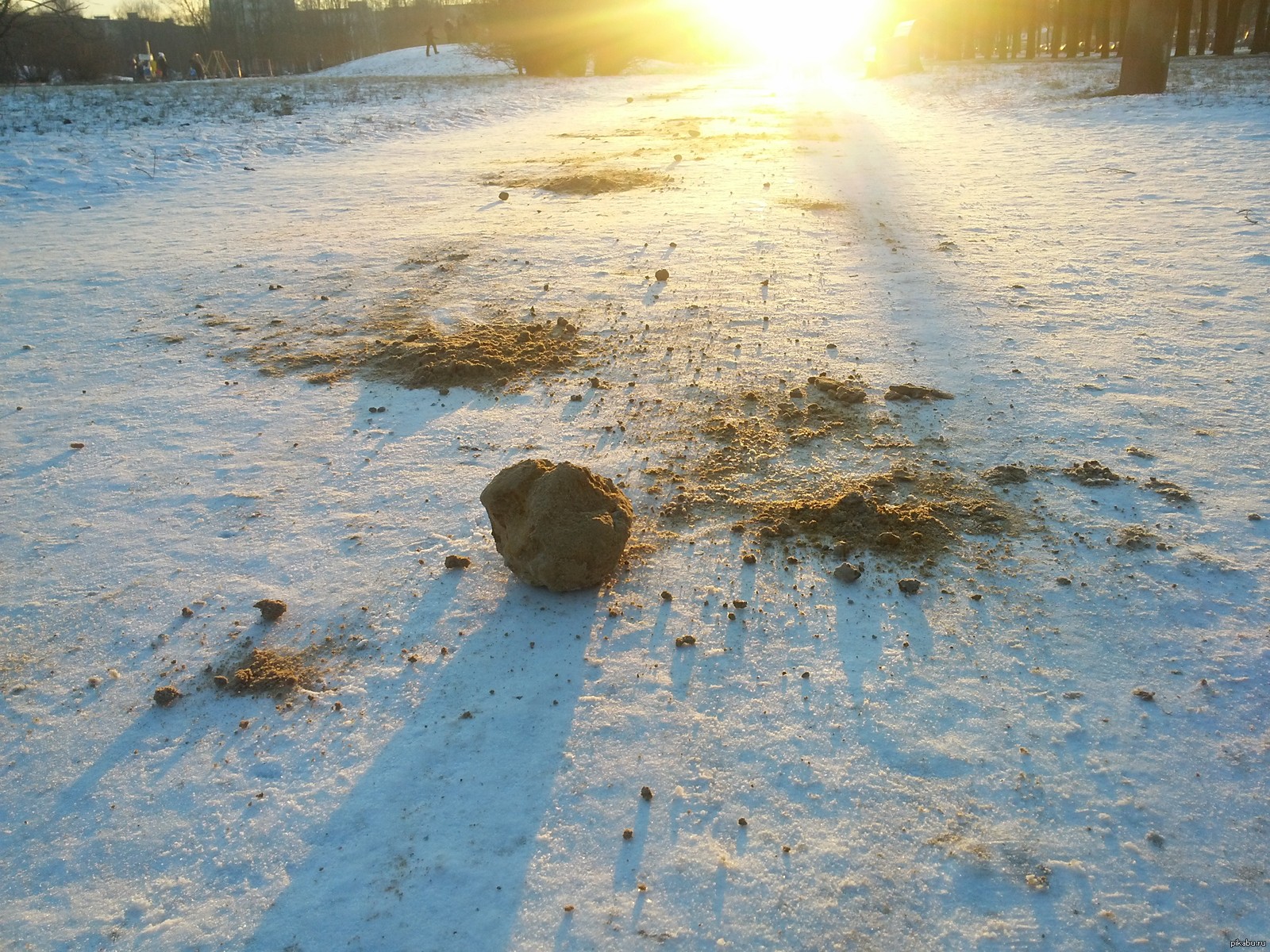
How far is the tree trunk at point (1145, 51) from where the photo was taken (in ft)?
46.8

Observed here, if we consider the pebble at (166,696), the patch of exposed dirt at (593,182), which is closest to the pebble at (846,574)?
the pebble at (166,696)

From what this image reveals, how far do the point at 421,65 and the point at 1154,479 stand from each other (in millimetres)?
45085

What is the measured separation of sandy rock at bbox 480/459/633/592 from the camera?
3.29 m

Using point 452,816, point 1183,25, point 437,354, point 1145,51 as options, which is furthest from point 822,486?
point 1183,25

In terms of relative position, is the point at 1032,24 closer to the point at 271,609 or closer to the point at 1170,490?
the point at 1170,490

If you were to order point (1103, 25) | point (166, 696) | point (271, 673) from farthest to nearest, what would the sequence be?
point (1103, 25) < point (271, 673) < point (166, 696)

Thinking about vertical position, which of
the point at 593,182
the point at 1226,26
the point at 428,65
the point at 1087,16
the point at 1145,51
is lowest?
the point at 593,182

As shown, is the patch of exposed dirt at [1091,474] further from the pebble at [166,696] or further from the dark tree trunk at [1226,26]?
the dark tree trunk at [1226,26]

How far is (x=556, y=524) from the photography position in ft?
10.8

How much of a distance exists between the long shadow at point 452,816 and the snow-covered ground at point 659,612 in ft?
0.04

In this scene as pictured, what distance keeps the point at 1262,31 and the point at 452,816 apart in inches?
1062

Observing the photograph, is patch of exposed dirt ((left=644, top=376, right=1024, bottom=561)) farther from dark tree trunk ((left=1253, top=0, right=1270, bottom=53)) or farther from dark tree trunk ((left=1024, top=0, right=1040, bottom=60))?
dark tree trunk ((left=1024, top=0, right=1040, bottom=60))

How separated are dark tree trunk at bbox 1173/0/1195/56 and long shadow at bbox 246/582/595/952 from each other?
26.9m

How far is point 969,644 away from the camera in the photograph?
3.04 metres
